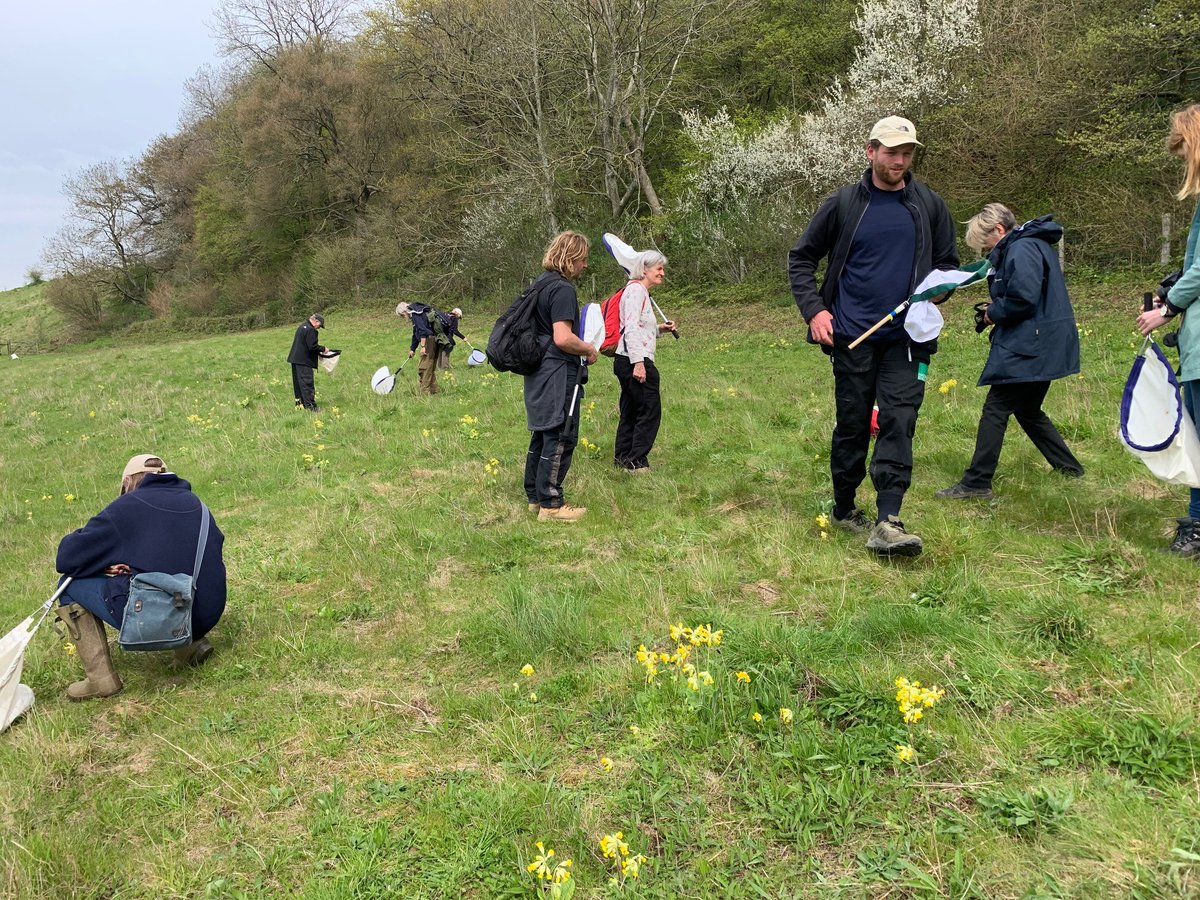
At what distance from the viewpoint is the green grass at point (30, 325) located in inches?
1661

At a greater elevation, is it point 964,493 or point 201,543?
point 201,543

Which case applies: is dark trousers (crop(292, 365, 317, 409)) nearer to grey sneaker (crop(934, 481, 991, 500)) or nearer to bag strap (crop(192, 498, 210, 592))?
bag strap (crop(192, 498, 210, 592))

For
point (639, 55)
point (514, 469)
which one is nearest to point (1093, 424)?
point (514, 469)

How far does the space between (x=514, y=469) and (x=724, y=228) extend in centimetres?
1784

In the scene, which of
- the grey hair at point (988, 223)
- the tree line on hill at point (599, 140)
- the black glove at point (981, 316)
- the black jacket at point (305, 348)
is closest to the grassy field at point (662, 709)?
the black glove at point (981, 316)

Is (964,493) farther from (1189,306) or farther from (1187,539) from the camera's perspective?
(1189,306)

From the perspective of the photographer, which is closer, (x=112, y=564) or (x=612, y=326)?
(x=112, y=564)

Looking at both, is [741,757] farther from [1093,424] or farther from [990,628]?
[1093,424]

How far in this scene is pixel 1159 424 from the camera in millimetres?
4066

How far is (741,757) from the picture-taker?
2.80 m

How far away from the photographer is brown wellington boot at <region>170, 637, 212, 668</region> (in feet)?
14.5

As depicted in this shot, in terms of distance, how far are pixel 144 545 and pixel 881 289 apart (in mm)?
4571

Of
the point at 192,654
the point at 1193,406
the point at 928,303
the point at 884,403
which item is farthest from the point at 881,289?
the point at 192,654

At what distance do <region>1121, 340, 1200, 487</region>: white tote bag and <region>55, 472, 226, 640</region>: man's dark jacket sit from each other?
5.40 meters
